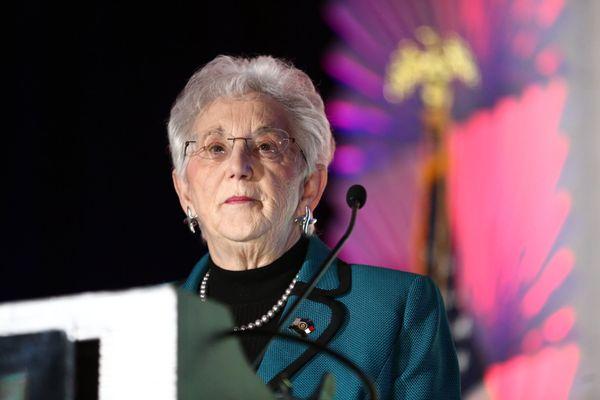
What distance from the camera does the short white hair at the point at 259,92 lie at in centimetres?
171

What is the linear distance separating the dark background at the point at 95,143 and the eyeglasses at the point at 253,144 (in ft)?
4.28

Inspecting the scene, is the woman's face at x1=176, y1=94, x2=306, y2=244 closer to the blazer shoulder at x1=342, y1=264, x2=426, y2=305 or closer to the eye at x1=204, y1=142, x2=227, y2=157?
the eye at x1=204, y1=142, x2=227, y2=157

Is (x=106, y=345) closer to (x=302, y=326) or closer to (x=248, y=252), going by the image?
(x=302, y=326)

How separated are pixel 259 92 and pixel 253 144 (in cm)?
12

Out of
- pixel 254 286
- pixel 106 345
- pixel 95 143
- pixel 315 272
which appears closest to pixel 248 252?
pixel 254 286

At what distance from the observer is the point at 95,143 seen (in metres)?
3.20

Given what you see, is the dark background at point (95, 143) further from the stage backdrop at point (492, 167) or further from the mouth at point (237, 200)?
the mouth at point (237, 200)

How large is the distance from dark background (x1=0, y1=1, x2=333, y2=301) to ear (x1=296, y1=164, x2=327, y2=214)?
124cm

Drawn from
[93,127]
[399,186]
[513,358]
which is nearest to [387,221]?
[399,186]

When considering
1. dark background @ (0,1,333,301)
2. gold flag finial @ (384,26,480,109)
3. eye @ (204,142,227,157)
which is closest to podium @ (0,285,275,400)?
eye @ (204,142,227,157)

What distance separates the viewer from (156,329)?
82cm

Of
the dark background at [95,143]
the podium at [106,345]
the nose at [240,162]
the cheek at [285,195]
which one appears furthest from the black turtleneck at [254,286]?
the dark background at [95,143]

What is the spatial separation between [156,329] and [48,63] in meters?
2.45

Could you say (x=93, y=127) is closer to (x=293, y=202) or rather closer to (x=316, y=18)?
(x=316, y=18)
